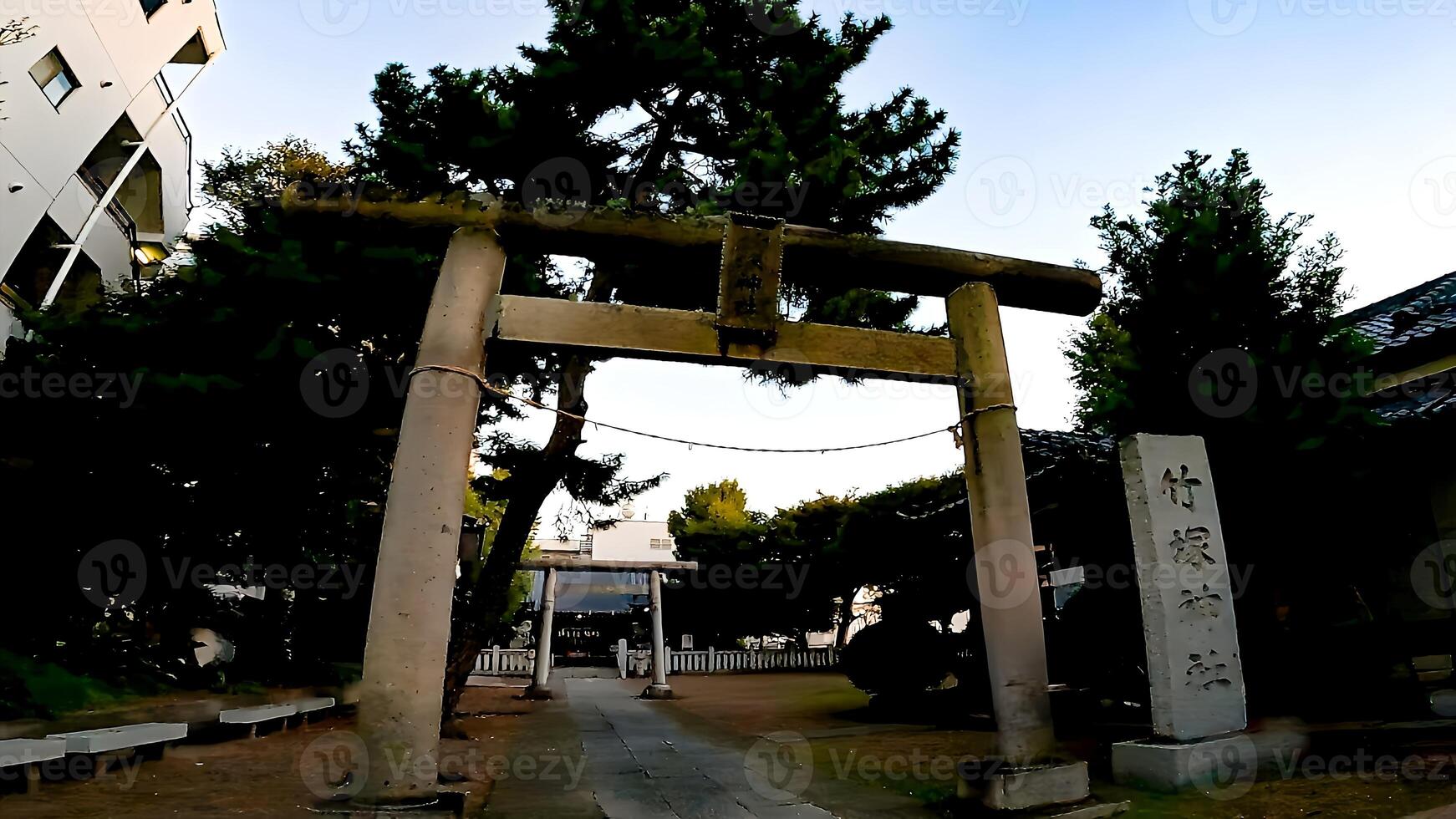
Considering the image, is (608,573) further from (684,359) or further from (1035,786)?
(1035,786)

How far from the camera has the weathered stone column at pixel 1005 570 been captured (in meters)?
4.73

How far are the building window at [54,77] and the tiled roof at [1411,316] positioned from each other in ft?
66.0

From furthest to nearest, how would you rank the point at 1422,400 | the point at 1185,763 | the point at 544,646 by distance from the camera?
the point at 544,646 < the point at 1422,400 < the point at 1185,763

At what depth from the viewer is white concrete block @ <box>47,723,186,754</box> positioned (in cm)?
580

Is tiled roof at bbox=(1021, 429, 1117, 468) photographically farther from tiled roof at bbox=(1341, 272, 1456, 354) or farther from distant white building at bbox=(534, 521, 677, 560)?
distant white building at bbox=(534, 521, 677, 560)

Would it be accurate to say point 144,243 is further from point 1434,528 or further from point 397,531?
point 1434,528

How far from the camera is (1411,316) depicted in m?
11.4

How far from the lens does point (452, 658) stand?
9.02 metres

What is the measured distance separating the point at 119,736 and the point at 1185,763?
27.8ft

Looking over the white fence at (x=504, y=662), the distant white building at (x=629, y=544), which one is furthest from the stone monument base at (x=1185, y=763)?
the distant white building at (x=629, y=544)

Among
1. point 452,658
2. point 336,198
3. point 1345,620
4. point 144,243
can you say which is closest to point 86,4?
point 144,243

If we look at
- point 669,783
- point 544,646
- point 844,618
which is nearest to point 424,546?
point 669,783

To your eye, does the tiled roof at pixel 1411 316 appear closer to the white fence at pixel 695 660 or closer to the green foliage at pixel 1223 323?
the green foliage at pixel 1223 323

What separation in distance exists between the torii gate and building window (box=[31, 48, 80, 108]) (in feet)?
37.3
